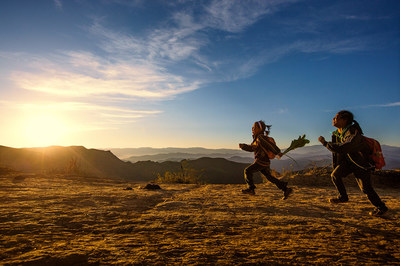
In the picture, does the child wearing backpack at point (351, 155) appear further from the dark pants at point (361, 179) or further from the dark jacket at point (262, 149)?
the dark jacket at point (262, 149)

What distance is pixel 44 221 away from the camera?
3205 mm

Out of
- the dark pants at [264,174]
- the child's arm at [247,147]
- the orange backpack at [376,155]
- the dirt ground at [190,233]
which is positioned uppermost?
the child's arm at [247,147]

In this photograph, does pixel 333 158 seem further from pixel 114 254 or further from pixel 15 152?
pixel 15 152

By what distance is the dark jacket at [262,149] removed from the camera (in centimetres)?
559

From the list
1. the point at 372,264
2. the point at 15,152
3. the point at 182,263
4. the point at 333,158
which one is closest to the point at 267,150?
the point at 333,158

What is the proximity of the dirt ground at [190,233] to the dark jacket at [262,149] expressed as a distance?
1278 mm

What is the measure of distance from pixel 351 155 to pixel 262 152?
2.00 metres

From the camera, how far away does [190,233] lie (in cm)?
287

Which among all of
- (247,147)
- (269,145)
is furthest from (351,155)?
(247,147)

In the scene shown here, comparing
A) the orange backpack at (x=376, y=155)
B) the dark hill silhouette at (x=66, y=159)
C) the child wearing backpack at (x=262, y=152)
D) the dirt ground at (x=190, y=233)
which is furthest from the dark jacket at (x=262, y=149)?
the dark hill silhouette at (x=66, y=159)

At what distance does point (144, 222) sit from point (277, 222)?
1.93 m

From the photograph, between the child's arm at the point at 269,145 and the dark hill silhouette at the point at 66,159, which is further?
the dark hill silhouette at the point at 66,159

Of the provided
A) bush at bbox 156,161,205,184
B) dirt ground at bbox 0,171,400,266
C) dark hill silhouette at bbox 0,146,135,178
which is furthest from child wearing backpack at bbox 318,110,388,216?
A: dark hill silhouette at bbox 0,146,135,178

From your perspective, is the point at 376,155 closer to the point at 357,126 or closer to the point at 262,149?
the point at 357,126
